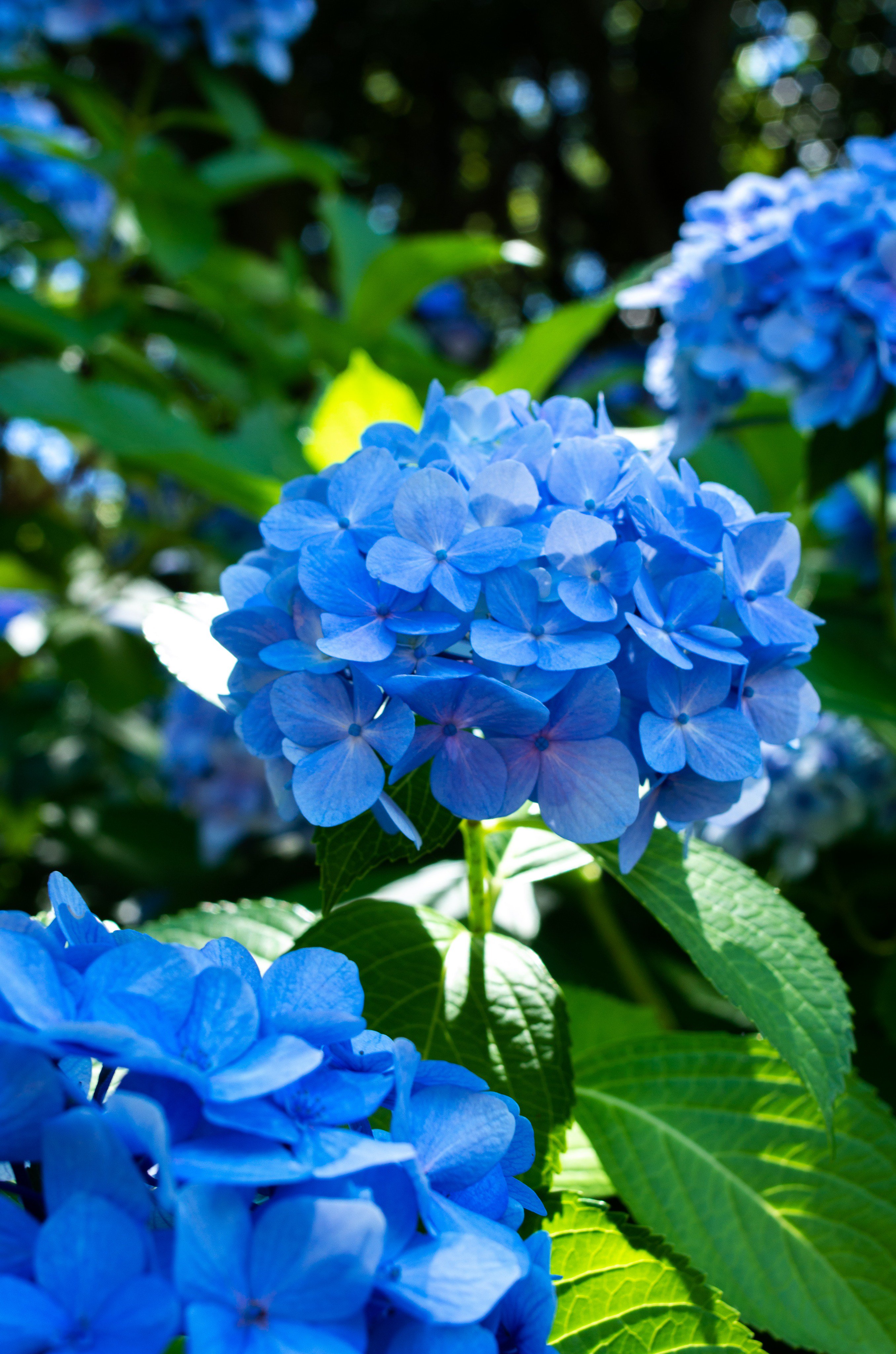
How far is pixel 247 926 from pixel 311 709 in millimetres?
315

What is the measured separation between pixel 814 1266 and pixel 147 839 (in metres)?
1.18

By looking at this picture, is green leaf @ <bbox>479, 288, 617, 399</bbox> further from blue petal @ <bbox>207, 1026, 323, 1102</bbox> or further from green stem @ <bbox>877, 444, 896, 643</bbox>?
blue petal @ <bbox>207, 1026, 323, 1102</bbox>

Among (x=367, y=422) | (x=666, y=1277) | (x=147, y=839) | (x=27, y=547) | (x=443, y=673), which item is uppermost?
(x=443, y=673)

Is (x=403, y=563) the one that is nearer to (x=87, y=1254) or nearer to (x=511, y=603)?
(x=511, y=603)

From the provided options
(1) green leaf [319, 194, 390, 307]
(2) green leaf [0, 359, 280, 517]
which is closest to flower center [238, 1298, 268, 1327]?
(2) green leaf [0, 359, 280, 517]

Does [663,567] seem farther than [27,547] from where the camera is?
No

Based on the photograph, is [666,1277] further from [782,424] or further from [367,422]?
[782,424]

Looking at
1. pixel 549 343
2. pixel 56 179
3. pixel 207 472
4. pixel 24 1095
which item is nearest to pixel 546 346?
pixel 549 343

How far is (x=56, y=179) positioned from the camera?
7.43 feet

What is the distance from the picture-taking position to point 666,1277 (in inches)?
23.2

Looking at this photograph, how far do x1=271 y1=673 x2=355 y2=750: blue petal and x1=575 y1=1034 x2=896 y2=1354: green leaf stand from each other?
38 cm

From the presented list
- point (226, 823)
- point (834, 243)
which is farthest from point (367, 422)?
point (226, 823)

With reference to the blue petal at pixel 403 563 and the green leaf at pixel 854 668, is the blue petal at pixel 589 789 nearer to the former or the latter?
the blue petal at pixel 403 563

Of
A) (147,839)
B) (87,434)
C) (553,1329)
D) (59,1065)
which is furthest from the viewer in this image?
(147,839)
